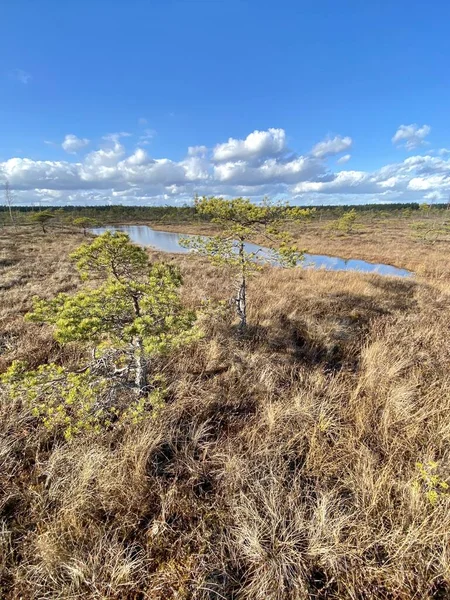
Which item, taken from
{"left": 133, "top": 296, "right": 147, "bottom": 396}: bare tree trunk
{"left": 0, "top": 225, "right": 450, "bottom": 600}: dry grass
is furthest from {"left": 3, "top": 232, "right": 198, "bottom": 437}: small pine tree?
{"left": 0, "top": 225, "right": 450, "bottom": 600}: dry grass

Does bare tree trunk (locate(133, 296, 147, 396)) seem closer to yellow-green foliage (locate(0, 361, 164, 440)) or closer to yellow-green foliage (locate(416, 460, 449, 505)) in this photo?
yellow-green foliage (locate(0, 361, 164, 440))

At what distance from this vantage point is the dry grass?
6.11 feet

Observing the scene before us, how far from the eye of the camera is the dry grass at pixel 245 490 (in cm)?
186

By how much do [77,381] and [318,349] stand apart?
14.9 ft

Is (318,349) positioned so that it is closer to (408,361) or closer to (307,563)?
(408,361)

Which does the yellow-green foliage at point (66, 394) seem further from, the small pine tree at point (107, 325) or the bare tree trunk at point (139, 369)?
the bare tree trunk at point (139, 369)

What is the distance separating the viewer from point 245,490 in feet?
8.09

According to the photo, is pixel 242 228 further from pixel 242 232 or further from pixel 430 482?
pixel 430 482

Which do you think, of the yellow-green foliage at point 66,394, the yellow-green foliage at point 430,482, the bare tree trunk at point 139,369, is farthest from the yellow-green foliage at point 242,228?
the yellow-green foliage at point 430,482

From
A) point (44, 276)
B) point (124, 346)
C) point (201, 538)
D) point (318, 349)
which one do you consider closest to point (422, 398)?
point (318, 349)

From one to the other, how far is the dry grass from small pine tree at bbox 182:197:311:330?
209 centimetres

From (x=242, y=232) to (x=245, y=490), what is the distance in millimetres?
4190

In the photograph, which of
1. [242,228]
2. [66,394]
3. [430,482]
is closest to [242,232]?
[242,228]

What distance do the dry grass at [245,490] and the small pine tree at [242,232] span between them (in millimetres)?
2086
